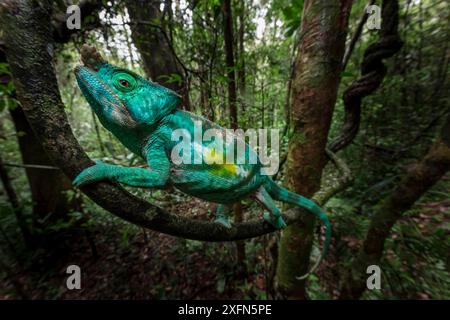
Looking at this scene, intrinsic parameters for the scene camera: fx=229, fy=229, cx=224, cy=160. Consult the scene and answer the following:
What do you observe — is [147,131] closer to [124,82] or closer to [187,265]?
[124,82]

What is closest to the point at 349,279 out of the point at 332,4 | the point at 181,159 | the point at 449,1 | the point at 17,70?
the point at 181,159

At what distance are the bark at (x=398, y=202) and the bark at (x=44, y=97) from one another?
6.07ft

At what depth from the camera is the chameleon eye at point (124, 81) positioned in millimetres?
936

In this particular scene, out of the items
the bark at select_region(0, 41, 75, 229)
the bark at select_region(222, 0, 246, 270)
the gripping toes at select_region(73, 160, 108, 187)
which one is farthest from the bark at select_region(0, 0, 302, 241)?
the bark at select_region(0, 41, 75, 229)

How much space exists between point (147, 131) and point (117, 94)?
186 mm

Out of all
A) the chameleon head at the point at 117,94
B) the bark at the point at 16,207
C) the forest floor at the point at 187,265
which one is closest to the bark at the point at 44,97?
the chameleon head at the point at 117,94

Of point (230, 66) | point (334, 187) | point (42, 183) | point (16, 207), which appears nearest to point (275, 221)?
point (334, 187)

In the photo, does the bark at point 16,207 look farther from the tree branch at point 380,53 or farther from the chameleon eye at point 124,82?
the tree branch at point 380,53

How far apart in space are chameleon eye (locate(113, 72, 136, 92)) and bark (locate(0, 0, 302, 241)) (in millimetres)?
256

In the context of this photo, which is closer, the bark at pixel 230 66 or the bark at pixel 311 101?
the bark at pixel 311 101

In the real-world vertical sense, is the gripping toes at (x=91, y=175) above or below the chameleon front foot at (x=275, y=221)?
above

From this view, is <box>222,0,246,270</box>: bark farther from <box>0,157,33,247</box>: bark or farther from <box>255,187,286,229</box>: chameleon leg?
<box>0,157,33,247</box>: bark

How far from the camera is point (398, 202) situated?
1783mm

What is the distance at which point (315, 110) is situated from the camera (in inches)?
62.5
